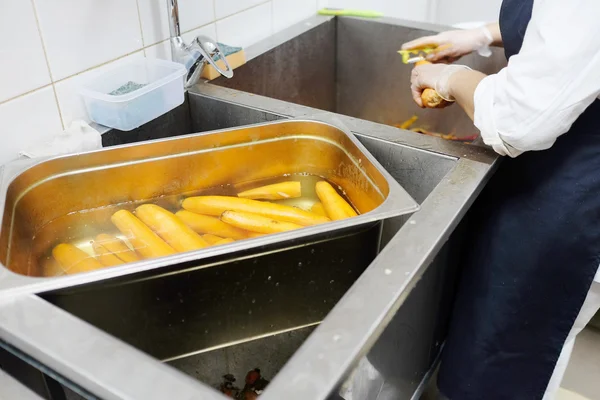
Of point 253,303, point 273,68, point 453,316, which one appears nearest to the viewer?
point 253,303

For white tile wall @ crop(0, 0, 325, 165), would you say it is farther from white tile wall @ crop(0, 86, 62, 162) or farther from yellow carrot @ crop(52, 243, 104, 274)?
yellow carrot @ crop(52, 243, 104, 274)

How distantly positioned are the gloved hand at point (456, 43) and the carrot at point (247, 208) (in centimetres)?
53

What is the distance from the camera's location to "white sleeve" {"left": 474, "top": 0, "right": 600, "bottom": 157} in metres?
0.66

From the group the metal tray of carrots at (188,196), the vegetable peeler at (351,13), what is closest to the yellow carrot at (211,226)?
the metal tray of carrots at (188,196)

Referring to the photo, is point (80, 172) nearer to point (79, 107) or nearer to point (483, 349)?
point (79, 107)

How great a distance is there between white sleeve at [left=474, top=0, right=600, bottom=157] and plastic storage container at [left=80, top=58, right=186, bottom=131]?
1.83 ft

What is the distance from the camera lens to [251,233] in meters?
0.83

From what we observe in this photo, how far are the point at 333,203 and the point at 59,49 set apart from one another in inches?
20.2

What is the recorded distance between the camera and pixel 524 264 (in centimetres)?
91

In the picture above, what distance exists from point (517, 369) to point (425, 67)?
59 centimetres

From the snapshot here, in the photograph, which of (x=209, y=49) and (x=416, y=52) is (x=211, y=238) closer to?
(x=209, y=49)

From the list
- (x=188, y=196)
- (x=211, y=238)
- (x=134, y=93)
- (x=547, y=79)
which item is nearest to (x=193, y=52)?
(x=134, y=93)

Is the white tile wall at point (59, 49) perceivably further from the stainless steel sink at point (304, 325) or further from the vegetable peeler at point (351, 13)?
the vegetable peeler at point (351, 13)

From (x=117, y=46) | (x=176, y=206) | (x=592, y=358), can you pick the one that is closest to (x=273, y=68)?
(x=117, y=46)
